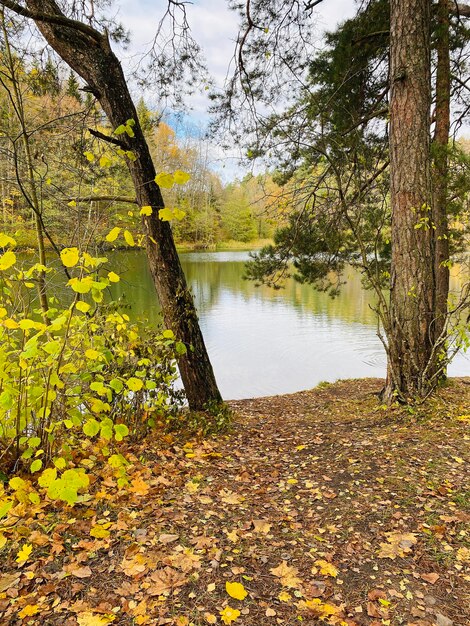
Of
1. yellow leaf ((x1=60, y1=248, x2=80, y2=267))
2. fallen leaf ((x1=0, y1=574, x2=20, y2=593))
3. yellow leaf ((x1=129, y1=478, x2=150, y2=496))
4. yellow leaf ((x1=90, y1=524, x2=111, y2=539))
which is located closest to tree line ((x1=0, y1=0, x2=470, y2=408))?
yellow leaf ((x1=60, y1=248, x2=80, y2=267))

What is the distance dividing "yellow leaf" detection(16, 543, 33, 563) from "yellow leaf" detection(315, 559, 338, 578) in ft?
4.01

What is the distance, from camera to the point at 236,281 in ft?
61.9

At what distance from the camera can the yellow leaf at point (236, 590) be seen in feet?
4.76

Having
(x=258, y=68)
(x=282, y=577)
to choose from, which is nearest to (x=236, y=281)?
(x=258, y=68)

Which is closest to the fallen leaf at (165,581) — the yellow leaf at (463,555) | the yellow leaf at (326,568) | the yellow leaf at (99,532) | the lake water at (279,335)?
the yellow leaf at (99,532)

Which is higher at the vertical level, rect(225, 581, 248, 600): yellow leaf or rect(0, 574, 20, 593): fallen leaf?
rect(0, 574, 20, 593): fallen leaf

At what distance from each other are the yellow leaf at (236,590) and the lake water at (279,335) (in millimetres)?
2483

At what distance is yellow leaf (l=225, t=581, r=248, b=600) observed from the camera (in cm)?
145

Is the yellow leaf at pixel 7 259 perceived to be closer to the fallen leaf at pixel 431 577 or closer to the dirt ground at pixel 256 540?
the dirt ground at pixel 256 540

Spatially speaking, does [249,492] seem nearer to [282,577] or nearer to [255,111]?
[282,577]

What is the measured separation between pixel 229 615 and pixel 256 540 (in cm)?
44

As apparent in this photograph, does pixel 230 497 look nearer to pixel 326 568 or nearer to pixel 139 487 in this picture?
pixel 139 487

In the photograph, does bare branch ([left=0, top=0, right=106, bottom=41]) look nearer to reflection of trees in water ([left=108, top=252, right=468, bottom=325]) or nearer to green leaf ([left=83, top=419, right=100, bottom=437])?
green leaf ([left=83, top=419, right=100, bottom=437])

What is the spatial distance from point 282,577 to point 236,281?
17507mm
